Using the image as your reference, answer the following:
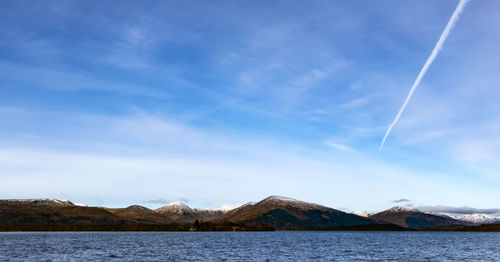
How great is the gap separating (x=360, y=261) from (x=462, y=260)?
90.2 feet

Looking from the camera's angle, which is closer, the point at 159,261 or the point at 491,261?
the point at 159,261

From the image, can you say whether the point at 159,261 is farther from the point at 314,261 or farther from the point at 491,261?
the point at 491,261

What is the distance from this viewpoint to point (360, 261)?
107438mm

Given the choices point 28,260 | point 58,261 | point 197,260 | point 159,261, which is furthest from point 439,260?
point 28,260

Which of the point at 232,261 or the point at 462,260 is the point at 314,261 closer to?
the point at 232,261

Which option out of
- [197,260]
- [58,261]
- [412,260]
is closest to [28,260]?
[58,261]

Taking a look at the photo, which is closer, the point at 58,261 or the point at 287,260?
the point at 58,261

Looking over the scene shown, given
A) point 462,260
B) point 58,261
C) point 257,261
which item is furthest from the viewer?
point 462,260

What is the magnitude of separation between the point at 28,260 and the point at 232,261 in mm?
46311

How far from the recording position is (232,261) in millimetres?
104438

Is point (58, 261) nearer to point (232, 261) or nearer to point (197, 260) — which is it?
point (197, 260)

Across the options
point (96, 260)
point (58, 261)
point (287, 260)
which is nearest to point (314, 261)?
point (287, 260)

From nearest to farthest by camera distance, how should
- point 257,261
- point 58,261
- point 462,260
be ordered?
point 58,261 → point 257,261 → point 462,260

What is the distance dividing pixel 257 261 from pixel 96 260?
37.7 metres
